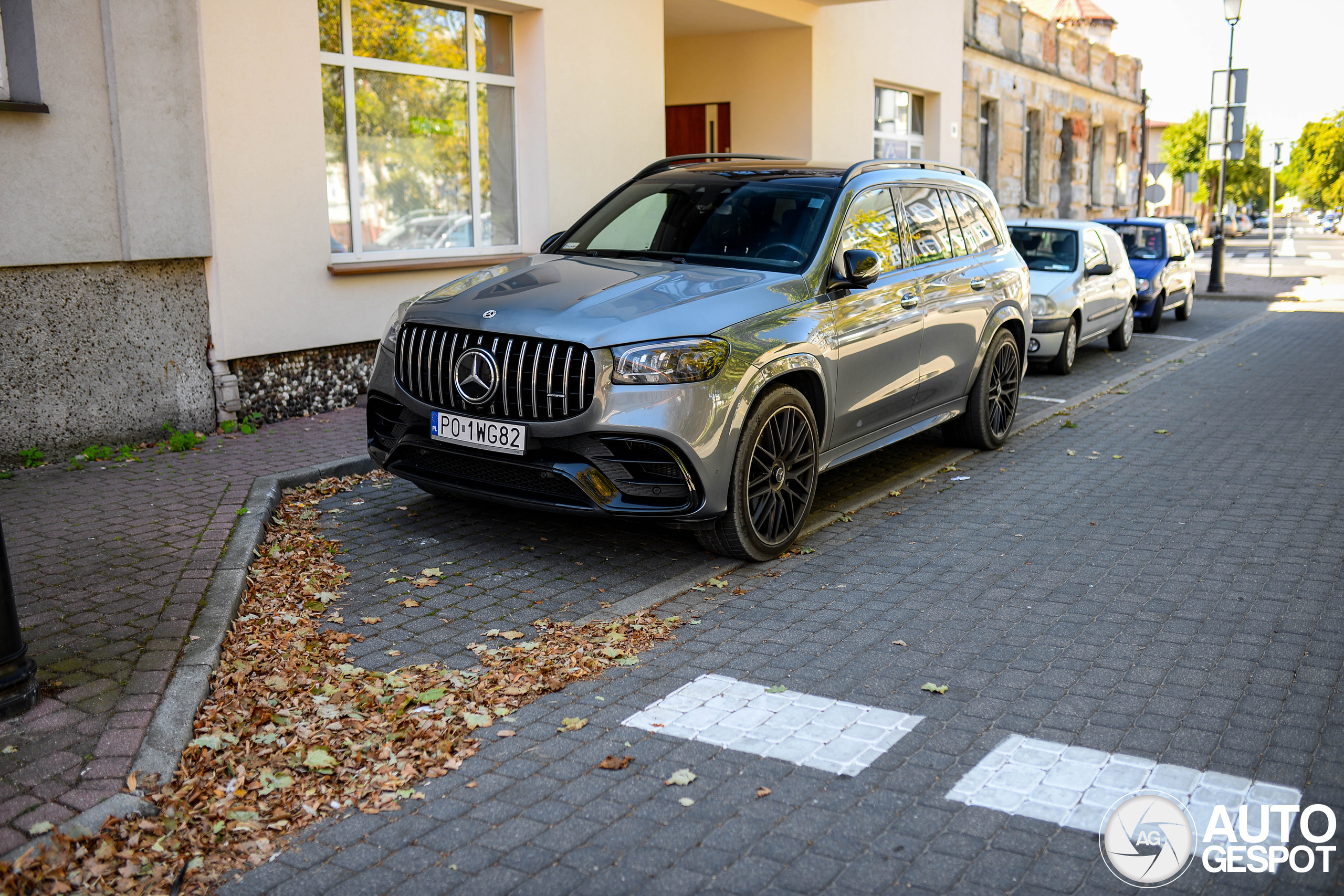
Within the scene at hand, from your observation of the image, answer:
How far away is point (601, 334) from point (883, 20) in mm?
14379

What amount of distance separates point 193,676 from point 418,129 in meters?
7.31

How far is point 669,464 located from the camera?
5.27m

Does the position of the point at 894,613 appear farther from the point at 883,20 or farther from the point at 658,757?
the point at 883,20

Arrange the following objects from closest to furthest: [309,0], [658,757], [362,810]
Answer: [362,810] < [658,757] < [309,0]

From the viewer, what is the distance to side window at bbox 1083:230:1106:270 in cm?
1352

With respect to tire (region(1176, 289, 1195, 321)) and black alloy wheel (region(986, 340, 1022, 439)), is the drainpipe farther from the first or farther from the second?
tire (region(1176, 289, 1195, 321))

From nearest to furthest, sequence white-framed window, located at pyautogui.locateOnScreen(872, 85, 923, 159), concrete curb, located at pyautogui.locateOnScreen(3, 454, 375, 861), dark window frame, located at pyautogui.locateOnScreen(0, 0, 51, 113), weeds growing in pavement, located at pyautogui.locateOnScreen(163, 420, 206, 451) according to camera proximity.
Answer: concrete curb, located at pyautogui.locateOnScreen(3, 454, 375, 861), dark window frame, located at pyautogui.locateOnScreen(0, 0, 51, 113), weeds growing in pavement, located at pyautogui.locateOnScreen(163, 420, 206, 451), white-framed window, located at pyautogui.locateOnScreen(872, 85, 923, 159)

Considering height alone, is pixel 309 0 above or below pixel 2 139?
above

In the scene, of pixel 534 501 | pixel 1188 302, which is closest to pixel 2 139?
pixel 534 501

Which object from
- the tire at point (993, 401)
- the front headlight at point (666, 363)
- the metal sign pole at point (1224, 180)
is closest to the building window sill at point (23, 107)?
the front headlight at point (666, 363)

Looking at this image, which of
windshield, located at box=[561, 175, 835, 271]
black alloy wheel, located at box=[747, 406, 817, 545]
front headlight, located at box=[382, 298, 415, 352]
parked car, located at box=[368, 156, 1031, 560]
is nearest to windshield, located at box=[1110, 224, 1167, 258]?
parked car, located at box=[368, 156, 1031, 560]

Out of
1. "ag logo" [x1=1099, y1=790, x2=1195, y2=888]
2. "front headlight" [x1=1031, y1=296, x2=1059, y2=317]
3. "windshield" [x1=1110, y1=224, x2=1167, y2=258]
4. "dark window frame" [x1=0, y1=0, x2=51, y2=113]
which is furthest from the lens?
"windshield" [x1=1110, y1=224, x2=1167, y2=258]

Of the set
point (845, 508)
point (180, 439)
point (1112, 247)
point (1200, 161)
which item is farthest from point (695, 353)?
point (1200, 161)

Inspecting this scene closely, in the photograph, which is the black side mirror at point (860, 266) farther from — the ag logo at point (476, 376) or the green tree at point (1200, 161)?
the green tree at point (1200, 161)
